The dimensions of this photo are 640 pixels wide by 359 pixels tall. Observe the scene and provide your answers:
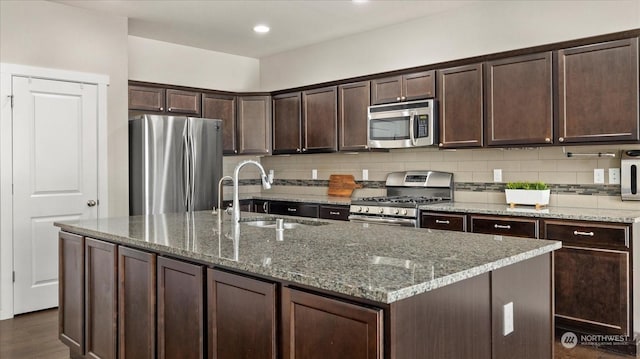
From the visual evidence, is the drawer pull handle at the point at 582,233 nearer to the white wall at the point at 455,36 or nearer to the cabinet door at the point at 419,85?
the white wall at the point at 455,36

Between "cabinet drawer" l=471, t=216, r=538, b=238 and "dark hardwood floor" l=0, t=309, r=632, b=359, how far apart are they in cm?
78

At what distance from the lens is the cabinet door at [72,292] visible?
2.98 metres

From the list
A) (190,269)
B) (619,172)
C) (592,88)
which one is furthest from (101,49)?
(619,172)

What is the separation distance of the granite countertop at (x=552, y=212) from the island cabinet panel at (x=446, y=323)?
75.0 inches

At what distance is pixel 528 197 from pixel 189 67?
4.06m

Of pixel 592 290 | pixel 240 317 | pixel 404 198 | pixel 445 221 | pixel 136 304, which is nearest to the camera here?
pixel 240 317

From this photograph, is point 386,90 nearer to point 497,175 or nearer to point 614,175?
point 497,175

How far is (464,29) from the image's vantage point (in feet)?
Result: 14.9

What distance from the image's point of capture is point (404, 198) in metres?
4.81

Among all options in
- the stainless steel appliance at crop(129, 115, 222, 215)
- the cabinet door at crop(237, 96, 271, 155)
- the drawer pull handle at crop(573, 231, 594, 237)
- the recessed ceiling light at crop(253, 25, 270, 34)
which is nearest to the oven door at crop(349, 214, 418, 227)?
the drawer pull handle at crop(573, 231, 594, 237)

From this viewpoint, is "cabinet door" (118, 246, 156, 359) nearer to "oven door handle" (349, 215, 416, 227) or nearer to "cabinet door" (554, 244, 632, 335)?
"oven door handle" (349, 215, 416, 227)

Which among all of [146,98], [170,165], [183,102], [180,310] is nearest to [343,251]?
[180,310]

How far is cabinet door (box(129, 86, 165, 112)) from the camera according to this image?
518 cm

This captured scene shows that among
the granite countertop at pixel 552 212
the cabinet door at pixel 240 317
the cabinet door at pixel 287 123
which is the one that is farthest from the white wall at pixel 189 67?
the cabinet door at pixel 240 317
